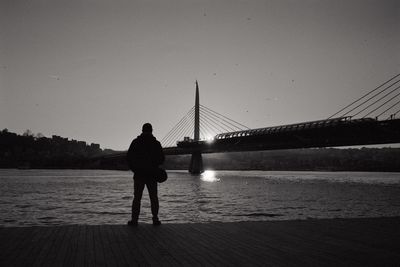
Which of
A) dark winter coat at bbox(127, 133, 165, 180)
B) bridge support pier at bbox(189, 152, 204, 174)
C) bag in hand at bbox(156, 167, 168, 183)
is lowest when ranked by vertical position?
bag in hand at bbox(156, 167, 168, 183)

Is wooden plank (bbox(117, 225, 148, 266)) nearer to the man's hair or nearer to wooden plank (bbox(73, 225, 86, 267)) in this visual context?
wooden plank (bbox(73, 225, 86, 267))

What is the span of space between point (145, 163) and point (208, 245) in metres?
3.11

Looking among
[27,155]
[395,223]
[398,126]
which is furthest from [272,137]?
[27,155]

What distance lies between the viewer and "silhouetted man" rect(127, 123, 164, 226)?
973cm

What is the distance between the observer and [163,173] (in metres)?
9.80

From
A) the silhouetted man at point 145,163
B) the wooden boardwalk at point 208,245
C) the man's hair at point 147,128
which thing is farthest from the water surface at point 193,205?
the wooden boardwalk at point 208,245

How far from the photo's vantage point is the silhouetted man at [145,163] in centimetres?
973

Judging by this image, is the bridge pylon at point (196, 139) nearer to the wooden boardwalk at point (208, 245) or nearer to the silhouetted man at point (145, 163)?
the silhouetted man at point (145, 163)

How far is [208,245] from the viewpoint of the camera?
7199mm

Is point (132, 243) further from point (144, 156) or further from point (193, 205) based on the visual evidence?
point (193, 205)

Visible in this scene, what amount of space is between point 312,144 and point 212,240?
61.7 metres

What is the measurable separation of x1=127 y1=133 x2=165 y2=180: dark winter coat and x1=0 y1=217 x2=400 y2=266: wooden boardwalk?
1.20 meters

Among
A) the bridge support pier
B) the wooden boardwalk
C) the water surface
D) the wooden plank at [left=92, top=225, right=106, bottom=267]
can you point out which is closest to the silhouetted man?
the wooden boardwalk

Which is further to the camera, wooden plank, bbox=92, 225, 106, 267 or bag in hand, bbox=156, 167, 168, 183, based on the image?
bag in hand, bbox=156, 167, 168, 183
